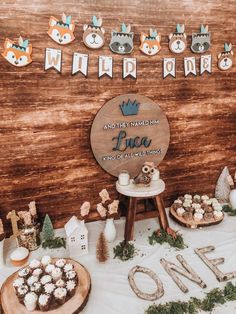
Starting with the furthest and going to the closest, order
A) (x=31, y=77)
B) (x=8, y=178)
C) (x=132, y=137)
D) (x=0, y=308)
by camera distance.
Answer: (x=132, y=137), (x=8, y=178), (x=31, y=77), (x=0, y=308)

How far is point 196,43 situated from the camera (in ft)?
11.3

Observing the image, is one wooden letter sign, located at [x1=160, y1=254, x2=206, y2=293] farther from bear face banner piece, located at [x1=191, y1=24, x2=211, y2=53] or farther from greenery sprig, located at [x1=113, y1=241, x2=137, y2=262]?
bear face banner piece, located at [x1=191, y1=24, x2=211, y2=53]

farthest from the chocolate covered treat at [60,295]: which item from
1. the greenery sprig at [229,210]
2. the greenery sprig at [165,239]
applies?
the greenery sprig at [229,210]

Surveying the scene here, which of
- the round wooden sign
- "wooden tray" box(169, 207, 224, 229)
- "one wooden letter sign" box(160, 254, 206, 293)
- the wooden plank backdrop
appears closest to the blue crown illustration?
the round wooden sign

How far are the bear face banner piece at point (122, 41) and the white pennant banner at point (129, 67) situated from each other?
0.29ft

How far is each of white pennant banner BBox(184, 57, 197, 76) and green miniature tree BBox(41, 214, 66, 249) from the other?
2.16m

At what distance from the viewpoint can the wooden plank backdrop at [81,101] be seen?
9.90ft

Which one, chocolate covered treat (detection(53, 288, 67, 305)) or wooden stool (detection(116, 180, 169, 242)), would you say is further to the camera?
wooden stool (detection(116, 180, 169, 242))

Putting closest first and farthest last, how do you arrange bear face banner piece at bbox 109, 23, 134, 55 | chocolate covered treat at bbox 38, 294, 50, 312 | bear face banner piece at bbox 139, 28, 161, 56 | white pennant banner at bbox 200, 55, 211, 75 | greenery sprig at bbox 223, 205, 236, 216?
chocolate covered treat at bbox 38, 294, 50, 312 → bear face banner piece at bbox 109, 23, 134, 55 → bear face banner piece at bbox 139, 28, 161, 56 → white pennant banner at bbox 200, 55, 211, 75 → greenery sprig at bbox 223, 205, 236, 216

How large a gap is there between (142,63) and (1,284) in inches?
98.9

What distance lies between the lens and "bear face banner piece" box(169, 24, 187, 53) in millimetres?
3354

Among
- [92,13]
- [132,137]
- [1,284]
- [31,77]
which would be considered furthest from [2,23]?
[1,284]

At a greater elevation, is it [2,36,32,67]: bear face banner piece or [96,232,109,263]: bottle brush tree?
[2,36,32,67]: bear face banner piece

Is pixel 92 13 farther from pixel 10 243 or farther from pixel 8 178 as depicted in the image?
pixel 10 243
